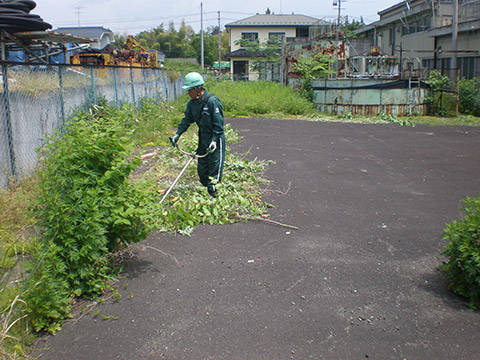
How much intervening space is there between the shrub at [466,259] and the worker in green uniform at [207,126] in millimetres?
3564

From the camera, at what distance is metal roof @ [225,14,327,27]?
60.6 m

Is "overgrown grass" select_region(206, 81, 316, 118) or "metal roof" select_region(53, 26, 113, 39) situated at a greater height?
"metal roof" select_region(53, 26, 113, 39)

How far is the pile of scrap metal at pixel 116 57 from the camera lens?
64.8 feet

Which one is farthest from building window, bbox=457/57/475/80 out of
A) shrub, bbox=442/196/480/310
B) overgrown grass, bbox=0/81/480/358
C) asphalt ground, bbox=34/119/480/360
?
shrub, bbox=442/196/480/310

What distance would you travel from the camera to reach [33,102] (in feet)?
26.8

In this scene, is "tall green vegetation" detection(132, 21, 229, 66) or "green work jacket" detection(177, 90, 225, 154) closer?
"green work jacket" detection(177, 90, 225, 154)

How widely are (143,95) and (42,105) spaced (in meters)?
8.78

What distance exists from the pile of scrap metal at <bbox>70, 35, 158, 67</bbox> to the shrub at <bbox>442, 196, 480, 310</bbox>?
17960 millimetres

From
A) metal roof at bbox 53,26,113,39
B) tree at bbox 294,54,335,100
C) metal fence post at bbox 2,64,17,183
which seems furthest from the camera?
metal roof at bbox 53,26,113,39

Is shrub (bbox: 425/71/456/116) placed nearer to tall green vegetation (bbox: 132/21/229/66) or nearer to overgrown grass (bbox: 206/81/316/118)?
overgrown grass (bbox: 206/81/316/118)

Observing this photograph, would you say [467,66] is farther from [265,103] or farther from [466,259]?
[466,259]

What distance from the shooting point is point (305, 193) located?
25.8 feet

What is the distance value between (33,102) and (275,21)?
189 feet

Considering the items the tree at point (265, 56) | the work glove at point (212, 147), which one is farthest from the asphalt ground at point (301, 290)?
the tree at point (265, 56)
